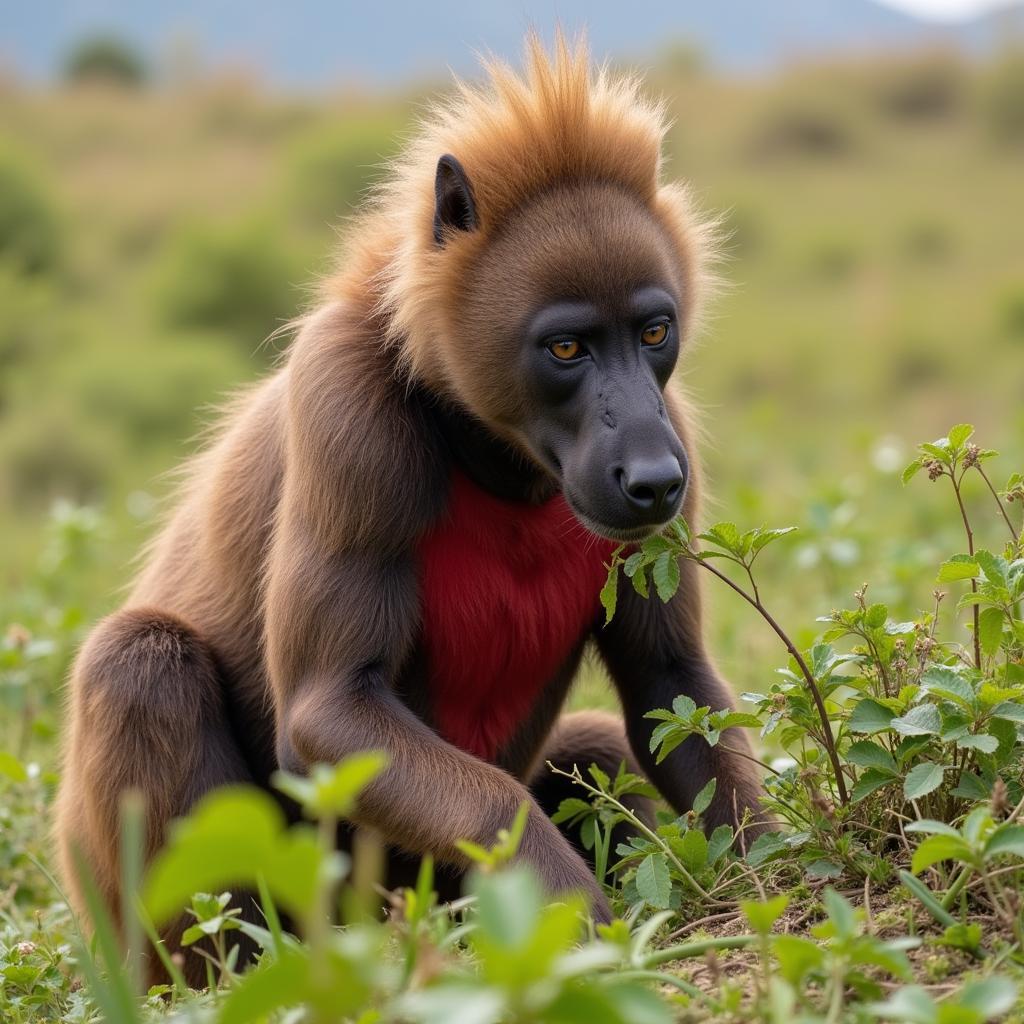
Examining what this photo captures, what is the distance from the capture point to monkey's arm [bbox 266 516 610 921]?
3.12 metres

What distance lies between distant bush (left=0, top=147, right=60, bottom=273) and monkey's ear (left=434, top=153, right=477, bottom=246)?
660 inches

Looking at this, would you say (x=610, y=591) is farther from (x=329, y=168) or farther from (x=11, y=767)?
(x=329, y=168)

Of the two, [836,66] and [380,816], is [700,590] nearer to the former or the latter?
[380,816]

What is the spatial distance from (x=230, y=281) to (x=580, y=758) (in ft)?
54.0

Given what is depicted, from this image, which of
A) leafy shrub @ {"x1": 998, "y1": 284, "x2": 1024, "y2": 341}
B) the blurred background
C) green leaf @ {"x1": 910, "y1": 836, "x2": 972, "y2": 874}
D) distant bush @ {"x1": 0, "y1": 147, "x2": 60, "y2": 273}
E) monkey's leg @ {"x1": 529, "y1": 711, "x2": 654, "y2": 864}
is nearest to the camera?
green leaf @ {"x1": 910, "y1": 836, "x2": 972, "y2": 874}

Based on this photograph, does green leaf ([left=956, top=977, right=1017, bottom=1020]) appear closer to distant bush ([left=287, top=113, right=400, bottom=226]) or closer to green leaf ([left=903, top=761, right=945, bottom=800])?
green leaf ([left=903, top=761, right=945, bottom=800])

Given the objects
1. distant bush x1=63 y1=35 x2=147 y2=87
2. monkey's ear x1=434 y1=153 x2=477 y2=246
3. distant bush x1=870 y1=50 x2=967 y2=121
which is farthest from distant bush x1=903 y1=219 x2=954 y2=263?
distant bush x1=63 y1=35 x2=147 y2=87

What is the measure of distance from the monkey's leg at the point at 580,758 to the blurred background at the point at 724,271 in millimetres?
785

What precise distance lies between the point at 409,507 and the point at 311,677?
44cm

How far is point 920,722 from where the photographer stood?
2668mm

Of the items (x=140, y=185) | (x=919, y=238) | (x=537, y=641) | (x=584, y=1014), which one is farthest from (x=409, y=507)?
(x=140, y=185)

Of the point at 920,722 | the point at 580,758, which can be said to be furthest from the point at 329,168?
the point at 920,722

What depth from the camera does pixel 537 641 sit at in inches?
144

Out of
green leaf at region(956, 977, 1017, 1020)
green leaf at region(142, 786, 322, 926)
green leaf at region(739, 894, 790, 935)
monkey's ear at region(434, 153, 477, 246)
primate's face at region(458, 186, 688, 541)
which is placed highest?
monkey's ear at region(434, 153, 477, 246)
